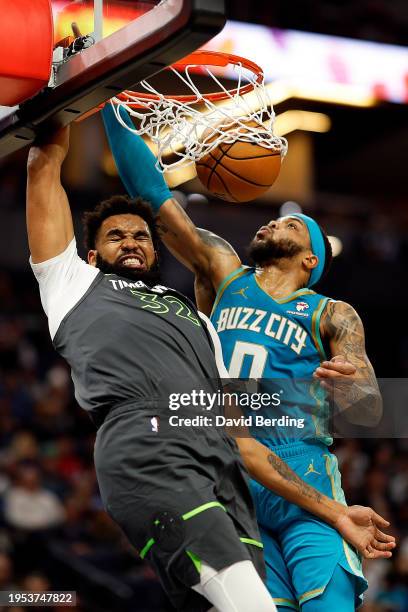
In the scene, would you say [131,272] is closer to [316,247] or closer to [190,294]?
[316,247]

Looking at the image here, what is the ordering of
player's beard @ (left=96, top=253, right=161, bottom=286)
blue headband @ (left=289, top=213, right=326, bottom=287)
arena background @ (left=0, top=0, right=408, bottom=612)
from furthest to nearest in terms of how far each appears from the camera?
arena background @ (left=0, top=0, right=408, bottom=612), blue headband @ (left=289, top=213, right=326, bottom=287), player's beard @ (left=96, top=253, right=161, bottom=286)

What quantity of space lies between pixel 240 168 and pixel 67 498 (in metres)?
6.42

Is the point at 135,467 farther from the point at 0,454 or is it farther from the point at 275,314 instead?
the point at 0,454

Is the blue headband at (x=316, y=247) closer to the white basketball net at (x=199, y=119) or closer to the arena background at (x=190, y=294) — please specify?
the white basketball net at (x=199, y=119)

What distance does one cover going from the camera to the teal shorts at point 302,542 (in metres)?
4.23

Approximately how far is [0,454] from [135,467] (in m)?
7.17

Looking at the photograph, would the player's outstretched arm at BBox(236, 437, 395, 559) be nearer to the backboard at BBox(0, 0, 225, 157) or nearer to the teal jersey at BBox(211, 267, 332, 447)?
the teal jersey at BBox(211, 267, 332, 447)

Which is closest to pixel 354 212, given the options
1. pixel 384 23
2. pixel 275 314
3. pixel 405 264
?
pixel 405 264

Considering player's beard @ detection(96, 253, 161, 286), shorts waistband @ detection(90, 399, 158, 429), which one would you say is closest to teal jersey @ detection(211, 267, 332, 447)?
player's beard @ detection(96, 253, 161, 286)

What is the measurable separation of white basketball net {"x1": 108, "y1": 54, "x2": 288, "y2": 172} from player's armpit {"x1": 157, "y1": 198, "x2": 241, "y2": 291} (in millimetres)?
252

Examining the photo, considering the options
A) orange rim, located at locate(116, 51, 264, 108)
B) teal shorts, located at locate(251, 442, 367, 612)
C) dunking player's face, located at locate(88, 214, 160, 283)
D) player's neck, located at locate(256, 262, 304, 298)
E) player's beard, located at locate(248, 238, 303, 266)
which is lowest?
teal shorts, located at locate(251, 442, 367, 612)

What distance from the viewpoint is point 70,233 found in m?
3.99

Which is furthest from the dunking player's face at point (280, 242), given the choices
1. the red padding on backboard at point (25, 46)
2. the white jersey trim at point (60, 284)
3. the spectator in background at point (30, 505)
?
the spectator in background at point (30, 505)

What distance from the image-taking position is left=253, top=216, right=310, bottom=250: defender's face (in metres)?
4.91
